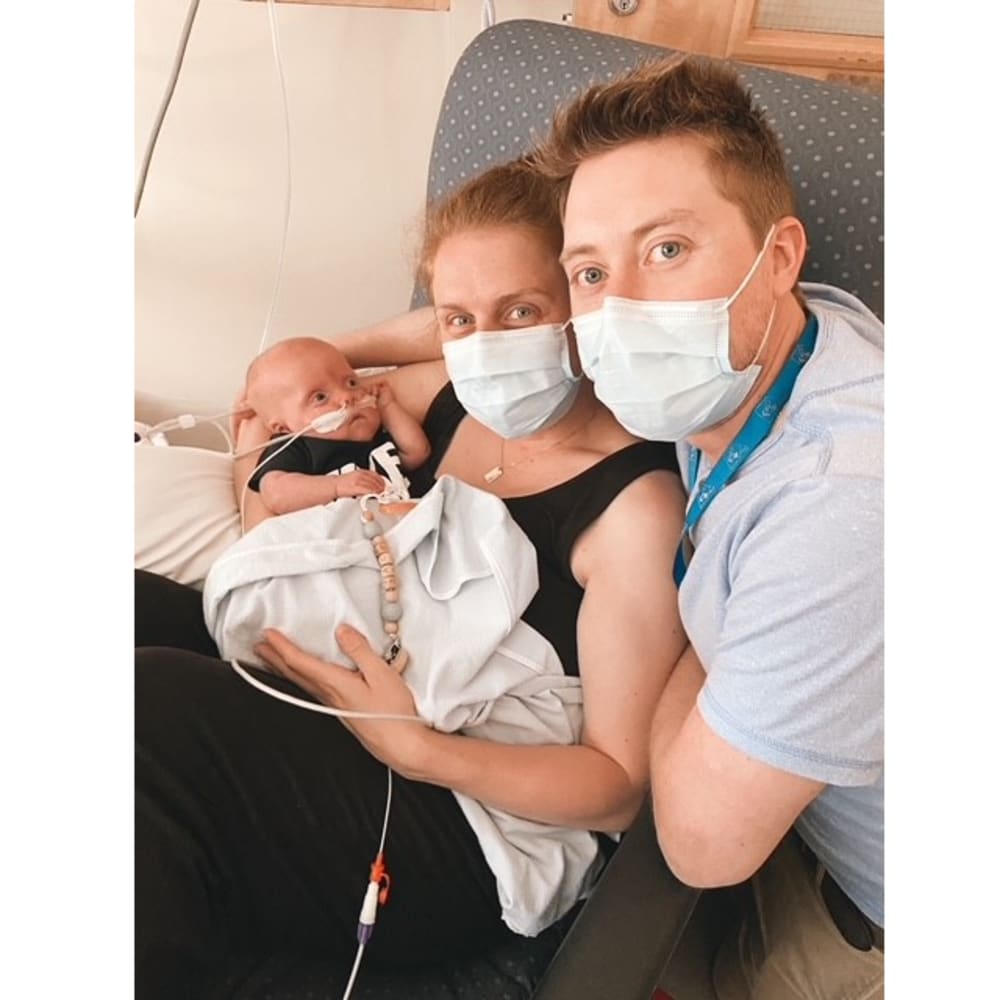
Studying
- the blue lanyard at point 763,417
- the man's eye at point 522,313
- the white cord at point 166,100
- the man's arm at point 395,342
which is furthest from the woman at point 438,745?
the white cord at point 166,100

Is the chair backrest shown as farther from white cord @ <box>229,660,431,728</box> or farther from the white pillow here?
white cord @ <box>229,660,431,728</box>

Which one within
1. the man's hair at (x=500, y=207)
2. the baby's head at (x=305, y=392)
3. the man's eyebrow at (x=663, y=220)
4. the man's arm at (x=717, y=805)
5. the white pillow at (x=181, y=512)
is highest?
the man's hair at (x=500, y=207)

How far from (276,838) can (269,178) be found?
2.65ft

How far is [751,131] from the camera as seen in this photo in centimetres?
74

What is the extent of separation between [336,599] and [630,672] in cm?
29

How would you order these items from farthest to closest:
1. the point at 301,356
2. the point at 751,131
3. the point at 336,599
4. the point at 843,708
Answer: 1. the point at 301,356
2. the point at 336,599
3. the point at 751,131
4. the point at 843,708

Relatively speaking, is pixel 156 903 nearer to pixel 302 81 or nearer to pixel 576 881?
pixel 576 881

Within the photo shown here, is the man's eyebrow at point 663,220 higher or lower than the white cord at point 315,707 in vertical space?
higher

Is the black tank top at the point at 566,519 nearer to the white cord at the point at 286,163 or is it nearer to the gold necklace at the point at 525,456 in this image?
the gold necklace at the point at 525,456

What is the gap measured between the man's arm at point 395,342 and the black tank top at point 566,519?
1.01 ft

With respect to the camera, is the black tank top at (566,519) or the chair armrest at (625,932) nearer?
the chair armrest at (625,932)

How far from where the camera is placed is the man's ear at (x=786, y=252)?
2.41 feet
